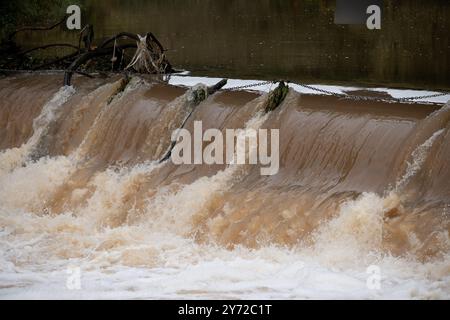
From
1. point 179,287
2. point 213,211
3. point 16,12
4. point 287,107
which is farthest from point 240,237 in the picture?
point 16,12

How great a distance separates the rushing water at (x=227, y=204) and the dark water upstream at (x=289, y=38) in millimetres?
4433

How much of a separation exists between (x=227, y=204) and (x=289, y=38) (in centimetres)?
1036

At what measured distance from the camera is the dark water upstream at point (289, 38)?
602 inches

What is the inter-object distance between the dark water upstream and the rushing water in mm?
4433

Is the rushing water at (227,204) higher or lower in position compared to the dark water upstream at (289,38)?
lower

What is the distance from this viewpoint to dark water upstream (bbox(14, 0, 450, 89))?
602 inches

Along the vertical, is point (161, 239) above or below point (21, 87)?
below

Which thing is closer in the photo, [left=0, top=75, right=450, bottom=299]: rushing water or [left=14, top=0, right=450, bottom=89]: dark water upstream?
[left=0, top=75, right=450, bottom=299]: rushing water

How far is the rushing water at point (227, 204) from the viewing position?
741 centimetres

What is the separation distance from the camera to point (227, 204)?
8.93 meters

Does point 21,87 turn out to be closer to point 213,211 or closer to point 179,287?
point 213,211

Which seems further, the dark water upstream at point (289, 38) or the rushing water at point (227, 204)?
the dark water upstream at point (289, 38)

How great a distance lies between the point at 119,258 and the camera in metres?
8.27

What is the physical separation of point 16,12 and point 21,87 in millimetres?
3555
